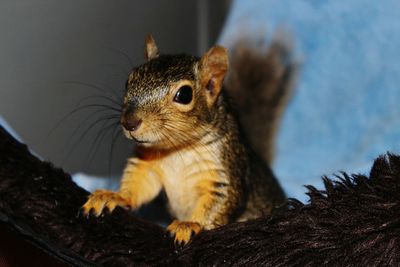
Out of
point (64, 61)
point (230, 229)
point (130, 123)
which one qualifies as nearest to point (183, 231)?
point (230, 229)

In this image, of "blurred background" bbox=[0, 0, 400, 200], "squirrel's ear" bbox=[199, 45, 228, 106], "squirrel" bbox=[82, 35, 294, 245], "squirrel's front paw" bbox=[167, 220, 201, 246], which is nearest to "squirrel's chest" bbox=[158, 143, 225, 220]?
"squirrel" bbox=[82, 35, 294, 245]

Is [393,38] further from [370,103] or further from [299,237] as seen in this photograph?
[299,237]

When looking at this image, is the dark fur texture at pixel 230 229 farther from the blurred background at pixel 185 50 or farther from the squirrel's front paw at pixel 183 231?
the blurred background at pixel 185 50

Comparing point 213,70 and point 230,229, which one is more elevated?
point 213,70

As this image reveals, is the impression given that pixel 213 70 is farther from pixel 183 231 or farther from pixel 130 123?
pixel 183 231

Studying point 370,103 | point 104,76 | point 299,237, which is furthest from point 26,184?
point 370,103
